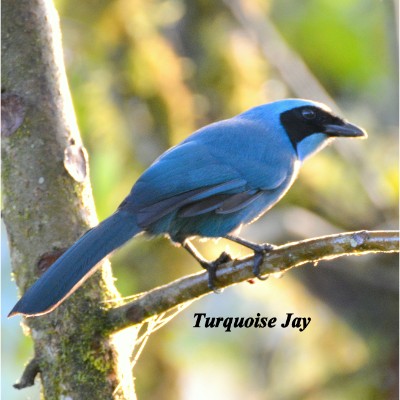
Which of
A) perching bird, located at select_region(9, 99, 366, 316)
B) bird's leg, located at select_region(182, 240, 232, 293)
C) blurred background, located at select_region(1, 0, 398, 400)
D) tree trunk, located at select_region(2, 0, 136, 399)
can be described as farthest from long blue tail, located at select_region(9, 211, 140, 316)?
blurred background, located at select_region(1, 0, 398, 400)

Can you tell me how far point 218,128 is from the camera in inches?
176

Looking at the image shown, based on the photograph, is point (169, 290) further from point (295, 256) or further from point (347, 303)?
point (347, 303)

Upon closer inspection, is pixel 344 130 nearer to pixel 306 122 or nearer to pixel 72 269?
pixel 306 122

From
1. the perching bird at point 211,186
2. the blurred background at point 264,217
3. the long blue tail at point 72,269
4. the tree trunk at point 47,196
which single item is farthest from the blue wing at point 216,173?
the blurred background at point 264,217

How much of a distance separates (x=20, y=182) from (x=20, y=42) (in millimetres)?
591

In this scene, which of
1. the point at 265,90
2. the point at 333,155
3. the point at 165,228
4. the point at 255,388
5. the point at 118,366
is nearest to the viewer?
the point at 118,366

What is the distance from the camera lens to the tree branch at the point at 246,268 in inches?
116

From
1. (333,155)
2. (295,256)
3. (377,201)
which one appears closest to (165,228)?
(295,256)

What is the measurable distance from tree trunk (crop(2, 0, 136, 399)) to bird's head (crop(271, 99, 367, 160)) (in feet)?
5.13

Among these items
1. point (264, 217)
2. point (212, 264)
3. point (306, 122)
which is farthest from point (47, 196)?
point (264, 217)

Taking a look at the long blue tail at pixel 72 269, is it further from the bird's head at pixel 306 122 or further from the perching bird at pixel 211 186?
the bird's head at pixel 306 122

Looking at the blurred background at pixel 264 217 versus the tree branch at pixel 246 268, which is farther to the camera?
the blurred background at pixel 264 217

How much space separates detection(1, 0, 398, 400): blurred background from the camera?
6395 mm

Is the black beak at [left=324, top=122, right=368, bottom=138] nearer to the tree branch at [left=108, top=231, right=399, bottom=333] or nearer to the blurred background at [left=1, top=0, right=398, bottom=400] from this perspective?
the blurred background at [left=1, top=0, right=398, bottom=400]
